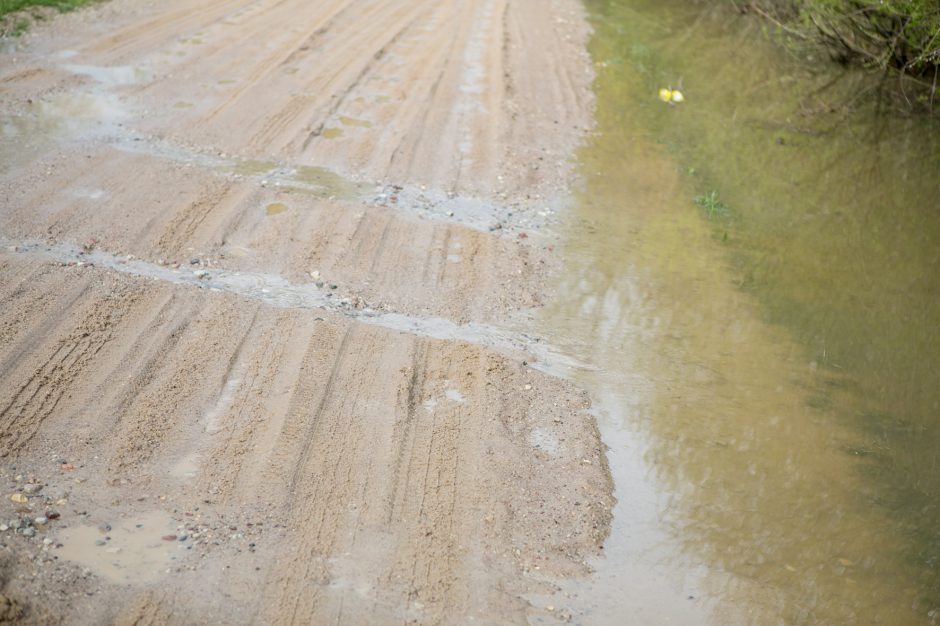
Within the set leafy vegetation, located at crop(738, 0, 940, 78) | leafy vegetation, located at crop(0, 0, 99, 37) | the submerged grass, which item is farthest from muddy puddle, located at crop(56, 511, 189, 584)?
leafy vegetation, located at crop(738, 0, 940, 78)

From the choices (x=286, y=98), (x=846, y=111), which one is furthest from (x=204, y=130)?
(x=846, y=111)

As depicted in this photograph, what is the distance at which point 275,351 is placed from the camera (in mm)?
6273

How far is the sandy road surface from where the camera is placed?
15.0 ft

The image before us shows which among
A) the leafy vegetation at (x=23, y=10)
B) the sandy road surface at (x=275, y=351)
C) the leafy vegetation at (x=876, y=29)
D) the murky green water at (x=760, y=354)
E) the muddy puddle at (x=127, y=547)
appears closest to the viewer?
the muddy puddle at (x=127, y=547)

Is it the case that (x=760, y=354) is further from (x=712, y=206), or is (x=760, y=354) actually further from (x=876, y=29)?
(x=876, y=29)

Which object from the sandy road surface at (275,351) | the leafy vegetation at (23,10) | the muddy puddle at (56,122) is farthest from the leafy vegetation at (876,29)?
the leafy vegetation at (23,10)

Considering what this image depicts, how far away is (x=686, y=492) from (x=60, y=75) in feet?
28.3

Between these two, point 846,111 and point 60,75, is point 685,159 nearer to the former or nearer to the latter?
point 846,111

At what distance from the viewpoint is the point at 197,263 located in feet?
24.0

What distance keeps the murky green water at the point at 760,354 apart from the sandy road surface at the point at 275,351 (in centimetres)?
39

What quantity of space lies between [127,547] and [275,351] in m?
1.96

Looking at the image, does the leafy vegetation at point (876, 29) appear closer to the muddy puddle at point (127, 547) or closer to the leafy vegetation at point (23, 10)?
the muddy puddle at point (127, 547)

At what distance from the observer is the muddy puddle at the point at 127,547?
441 centimetres

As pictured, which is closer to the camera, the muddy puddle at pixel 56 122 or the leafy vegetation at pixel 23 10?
the muddy puddle at pixel 56 122
